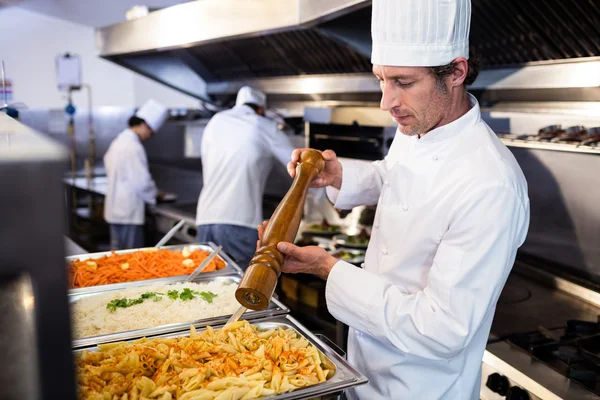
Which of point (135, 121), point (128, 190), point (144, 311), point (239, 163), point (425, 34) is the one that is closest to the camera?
point (425, 34)

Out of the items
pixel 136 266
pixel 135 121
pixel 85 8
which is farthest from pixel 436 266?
pixel 85 8

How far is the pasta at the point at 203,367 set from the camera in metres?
1.28

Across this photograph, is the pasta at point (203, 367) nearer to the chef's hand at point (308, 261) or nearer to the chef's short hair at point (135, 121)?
the chef's hand at point (308, 261)

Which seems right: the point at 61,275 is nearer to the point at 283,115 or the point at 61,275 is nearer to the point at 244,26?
the point at 244,26

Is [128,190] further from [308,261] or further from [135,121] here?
[308,261]

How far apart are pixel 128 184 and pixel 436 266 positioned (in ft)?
13.5

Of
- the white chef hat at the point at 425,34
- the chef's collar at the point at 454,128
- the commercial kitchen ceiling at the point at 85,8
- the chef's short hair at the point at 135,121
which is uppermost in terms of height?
the commercial kitchen ceiling at the point at 85,8

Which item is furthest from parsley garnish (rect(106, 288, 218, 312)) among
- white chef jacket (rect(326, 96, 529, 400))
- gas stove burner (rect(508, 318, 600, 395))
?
gas stove burner (rect(508, 318, 600, 395))

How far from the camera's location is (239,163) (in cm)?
379

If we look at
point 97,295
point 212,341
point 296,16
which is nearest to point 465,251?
point 212,341

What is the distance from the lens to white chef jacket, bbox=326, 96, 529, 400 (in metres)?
1.33

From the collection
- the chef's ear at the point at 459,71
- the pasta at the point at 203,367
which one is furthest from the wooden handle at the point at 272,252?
the chef's ear at the point at 459,71

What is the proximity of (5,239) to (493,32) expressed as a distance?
2.51m

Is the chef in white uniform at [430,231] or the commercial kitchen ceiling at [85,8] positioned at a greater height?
the commercial kitchen ceiling at [85,8]
